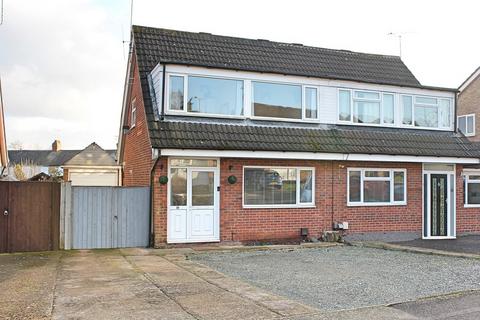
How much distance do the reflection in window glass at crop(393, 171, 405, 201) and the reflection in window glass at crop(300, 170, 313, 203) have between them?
298 centimetres

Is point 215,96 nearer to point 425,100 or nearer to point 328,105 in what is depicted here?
point 328,105

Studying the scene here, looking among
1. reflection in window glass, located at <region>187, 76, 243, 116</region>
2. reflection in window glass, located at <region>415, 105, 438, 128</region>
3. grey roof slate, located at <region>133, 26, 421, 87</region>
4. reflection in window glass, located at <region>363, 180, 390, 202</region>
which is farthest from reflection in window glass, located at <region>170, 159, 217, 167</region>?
reflection in window glass, located at <region>415, 105, 438, 128</region>

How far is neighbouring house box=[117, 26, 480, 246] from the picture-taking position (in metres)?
14.1

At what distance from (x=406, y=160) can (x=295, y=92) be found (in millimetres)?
4048

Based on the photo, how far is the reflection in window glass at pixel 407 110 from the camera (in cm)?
1698

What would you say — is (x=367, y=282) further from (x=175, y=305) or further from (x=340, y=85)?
(x=340, y=85)

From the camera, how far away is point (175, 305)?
7223 mm

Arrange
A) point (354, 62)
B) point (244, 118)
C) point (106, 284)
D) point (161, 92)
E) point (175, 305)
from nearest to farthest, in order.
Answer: point (175, 305) < point (106, 284) < point (161, 92) < point (244, 118) < point (354, 62)

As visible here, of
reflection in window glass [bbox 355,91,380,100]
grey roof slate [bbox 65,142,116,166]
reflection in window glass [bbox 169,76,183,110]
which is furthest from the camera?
grey roof slate [bbox 65,142,116,166]

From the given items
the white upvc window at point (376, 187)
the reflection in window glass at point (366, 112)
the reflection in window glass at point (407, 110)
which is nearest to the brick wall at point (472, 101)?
the reflection in window glass at point (407, 110)

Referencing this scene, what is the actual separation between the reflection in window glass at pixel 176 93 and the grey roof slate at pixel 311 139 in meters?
0.45

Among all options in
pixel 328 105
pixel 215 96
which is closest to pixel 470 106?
pixel 328 105

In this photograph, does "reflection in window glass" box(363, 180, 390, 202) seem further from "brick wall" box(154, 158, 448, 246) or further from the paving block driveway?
the paving block driveway

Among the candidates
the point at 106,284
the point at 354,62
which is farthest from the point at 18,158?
the point at 106,284
